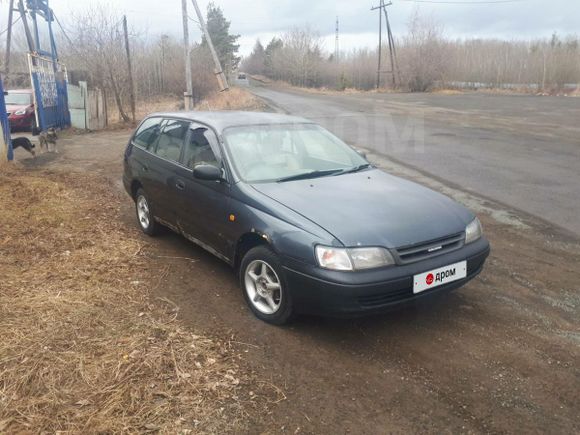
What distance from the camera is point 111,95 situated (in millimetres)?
20547

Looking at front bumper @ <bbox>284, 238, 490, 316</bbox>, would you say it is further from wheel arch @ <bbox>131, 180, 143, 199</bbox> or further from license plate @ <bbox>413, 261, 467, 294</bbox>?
wheel arch @ <bbox>131, 180, 143, 199</bbox>

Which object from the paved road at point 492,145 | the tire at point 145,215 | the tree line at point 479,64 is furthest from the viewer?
the tree line at point 479,64

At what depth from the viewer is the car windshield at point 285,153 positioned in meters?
4.36

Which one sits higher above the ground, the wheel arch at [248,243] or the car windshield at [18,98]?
the car windshield at [18,98]

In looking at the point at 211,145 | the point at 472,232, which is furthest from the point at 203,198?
the point at 472,232

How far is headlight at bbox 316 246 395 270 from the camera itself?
10.7 ft

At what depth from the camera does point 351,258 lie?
3275 mm

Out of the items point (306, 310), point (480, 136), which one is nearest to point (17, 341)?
point (306, 310)

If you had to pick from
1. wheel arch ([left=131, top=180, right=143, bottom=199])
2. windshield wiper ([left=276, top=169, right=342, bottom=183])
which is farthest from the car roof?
wheel arch ([left=131, top=180, right=143, bottom=199])

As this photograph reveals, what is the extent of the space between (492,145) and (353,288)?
35.9 feet

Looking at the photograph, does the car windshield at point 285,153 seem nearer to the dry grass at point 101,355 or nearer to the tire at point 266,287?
the tire at point 266,287

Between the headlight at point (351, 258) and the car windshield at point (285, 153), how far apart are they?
1179 millimetres

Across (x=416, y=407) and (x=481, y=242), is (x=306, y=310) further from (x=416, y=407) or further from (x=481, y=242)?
(x=481, y=242)

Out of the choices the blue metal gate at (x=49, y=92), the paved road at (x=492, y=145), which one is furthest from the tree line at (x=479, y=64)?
the blue metal gate at (x=49, y=92)
